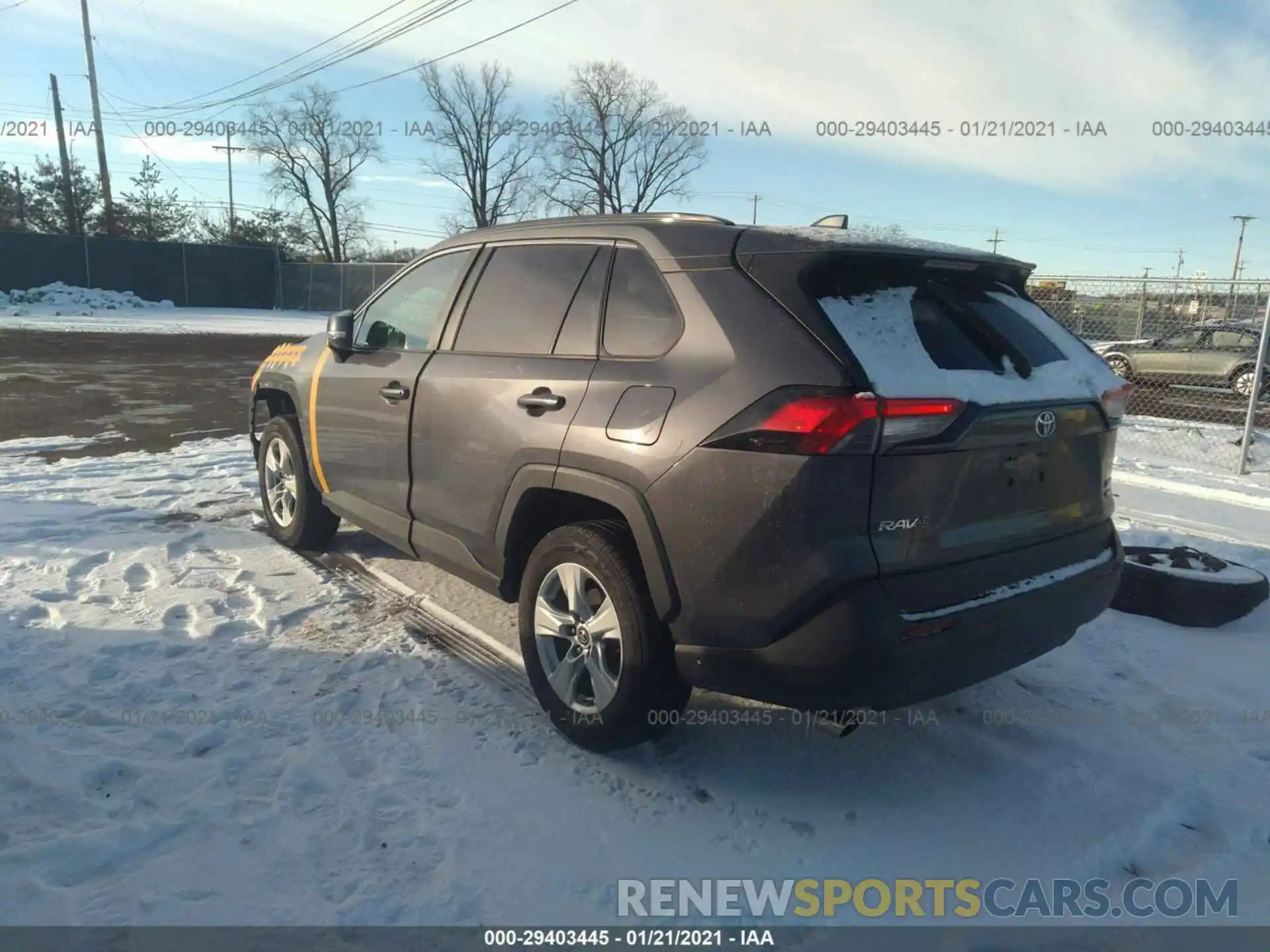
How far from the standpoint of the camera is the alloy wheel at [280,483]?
525 cm

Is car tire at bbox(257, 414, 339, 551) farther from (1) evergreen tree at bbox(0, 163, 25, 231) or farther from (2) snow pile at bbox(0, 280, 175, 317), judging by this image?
(1) evergreen tree at bbox(0, 163, 25, 231)

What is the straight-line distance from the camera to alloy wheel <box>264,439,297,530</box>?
5.25m

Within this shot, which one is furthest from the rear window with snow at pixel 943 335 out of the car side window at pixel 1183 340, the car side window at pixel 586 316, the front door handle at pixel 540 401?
the car side window at pixel 1183 340

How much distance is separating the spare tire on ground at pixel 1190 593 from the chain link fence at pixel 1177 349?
220 inches

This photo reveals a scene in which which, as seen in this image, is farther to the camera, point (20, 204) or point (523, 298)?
point (20, 204)

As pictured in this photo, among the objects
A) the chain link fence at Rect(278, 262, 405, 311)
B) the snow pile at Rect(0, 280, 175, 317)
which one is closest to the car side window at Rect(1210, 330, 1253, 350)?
the chain link fence at Rect(278, 262, 405, 311)

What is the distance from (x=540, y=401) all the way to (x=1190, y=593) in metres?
3.45

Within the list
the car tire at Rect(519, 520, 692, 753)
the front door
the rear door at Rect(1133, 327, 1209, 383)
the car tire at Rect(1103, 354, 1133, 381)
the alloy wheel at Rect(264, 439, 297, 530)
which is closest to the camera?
the car tire at Rect(519, 520, 692, 753)

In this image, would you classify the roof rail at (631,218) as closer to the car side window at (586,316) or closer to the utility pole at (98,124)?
the car side window at (586,316)

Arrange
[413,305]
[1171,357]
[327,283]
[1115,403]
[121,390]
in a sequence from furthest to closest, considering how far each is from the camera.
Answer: [327,283], [1171,357], [121,390], [413,305], [1115,403]

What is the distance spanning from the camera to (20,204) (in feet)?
140

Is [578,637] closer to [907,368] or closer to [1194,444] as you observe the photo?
[907,368]
